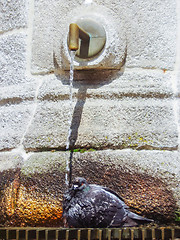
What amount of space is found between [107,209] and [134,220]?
11 centimetres

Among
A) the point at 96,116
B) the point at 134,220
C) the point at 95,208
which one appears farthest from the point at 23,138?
the point at 134,220

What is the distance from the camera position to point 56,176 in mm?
1364

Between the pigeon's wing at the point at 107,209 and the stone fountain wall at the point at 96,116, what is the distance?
73mm

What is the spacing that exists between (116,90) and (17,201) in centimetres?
62

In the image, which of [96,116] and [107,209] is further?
[96,116]

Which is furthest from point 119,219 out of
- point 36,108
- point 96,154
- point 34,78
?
point 34,78

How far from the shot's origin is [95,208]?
122 cm

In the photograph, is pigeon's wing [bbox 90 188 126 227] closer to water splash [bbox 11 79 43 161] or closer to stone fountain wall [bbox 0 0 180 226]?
stone fountain wall [bbox 0 0 180 226]

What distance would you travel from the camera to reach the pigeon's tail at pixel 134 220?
4.02 feet

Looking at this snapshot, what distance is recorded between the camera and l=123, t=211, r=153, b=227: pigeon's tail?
1225mm

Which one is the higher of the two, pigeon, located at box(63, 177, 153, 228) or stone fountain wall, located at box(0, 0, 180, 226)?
stone fountain wall, located at box(0, 0, 180, 226)

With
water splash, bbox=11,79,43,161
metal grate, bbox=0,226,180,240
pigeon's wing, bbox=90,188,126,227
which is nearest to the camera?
metal grate, bbox=0,226,180,240

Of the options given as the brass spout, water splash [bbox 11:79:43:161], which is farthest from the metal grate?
the brass spout

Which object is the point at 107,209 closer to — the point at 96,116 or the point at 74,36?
the point at 96,116
